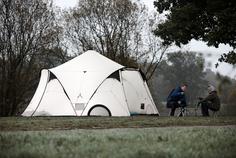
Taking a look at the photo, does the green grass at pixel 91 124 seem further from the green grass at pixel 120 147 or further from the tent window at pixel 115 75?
the tent window at pixel 115 75

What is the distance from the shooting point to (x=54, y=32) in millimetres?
31734

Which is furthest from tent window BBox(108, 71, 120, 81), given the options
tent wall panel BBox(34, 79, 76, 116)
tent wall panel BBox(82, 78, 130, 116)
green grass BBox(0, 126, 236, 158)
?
green grass BBox(0, 126, 236, 158)

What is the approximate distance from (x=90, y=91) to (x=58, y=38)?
38.2 ft

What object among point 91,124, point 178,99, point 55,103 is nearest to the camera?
point 91,124

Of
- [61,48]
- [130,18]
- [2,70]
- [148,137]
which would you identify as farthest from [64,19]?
[148,137]

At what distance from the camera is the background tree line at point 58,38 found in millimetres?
30484

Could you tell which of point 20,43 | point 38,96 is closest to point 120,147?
point 38,96

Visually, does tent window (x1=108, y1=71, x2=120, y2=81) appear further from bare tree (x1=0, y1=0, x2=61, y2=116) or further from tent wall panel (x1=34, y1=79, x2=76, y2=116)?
bare tree (x1=0, y1=0, x2=61, y2=116)

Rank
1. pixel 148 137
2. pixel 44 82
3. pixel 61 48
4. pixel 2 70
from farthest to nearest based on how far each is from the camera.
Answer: pixel 61 48
pixel 2 70
pixel 44 82
pixel 148 137

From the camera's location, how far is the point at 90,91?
74.1 feet

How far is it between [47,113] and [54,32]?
10187 mm

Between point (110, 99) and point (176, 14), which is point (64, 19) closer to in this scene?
point (110, 99)

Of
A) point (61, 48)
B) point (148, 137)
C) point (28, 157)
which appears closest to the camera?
point (28, 157)

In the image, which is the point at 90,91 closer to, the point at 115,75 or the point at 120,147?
the point at 115,75
